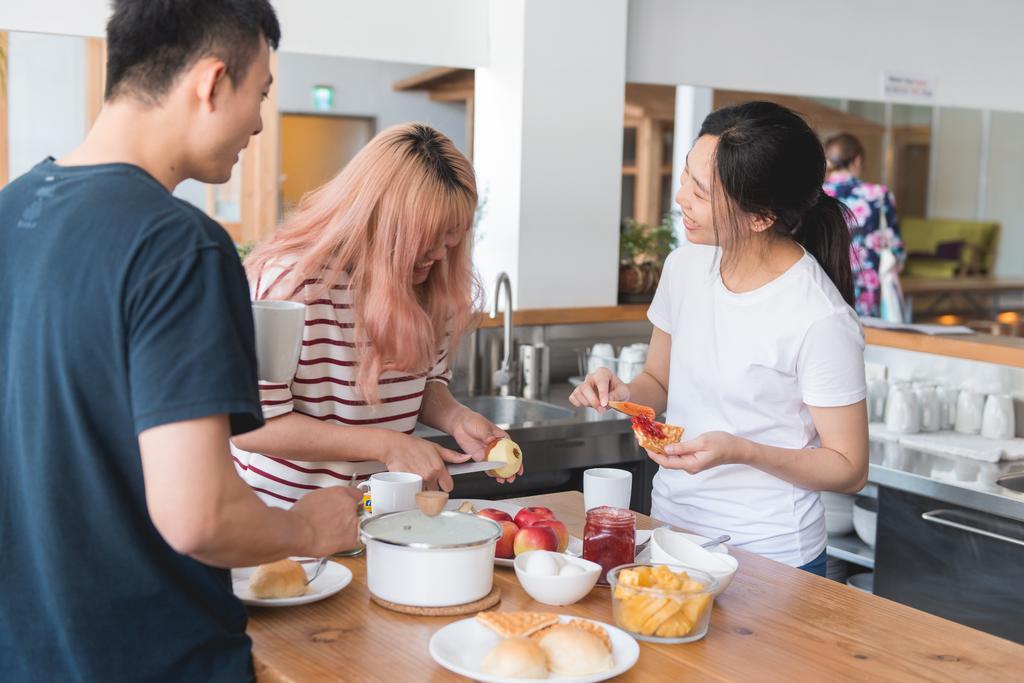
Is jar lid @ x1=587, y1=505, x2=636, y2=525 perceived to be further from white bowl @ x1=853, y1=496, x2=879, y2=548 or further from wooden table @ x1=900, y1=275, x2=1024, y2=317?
wooden table @ x1=900, y1=275, x2=1024, y2=317

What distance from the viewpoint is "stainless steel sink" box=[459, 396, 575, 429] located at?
3557 mm

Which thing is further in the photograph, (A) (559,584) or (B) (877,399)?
(B) (877,399)

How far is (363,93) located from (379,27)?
7.05m

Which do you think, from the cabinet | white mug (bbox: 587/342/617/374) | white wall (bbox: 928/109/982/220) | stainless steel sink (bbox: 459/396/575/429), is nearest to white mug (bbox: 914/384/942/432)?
the cabinet

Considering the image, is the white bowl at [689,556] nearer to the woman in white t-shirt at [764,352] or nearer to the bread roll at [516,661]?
the woman in white t-shirt at [764,352]

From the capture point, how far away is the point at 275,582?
1634mm

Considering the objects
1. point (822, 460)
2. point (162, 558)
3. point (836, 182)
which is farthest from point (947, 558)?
point (836, 182)

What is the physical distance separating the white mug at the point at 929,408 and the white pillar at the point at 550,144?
118cm

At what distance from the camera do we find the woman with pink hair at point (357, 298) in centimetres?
199

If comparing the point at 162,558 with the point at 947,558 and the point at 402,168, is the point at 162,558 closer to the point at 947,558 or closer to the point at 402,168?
the point at 402,168

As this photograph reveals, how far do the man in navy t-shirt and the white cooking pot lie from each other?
1.08ft

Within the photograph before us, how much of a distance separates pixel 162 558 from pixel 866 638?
1.01 meters

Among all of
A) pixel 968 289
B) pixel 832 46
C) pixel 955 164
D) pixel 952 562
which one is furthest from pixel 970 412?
pixel 955 164

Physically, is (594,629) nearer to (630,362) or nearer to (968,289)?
(630,362)
